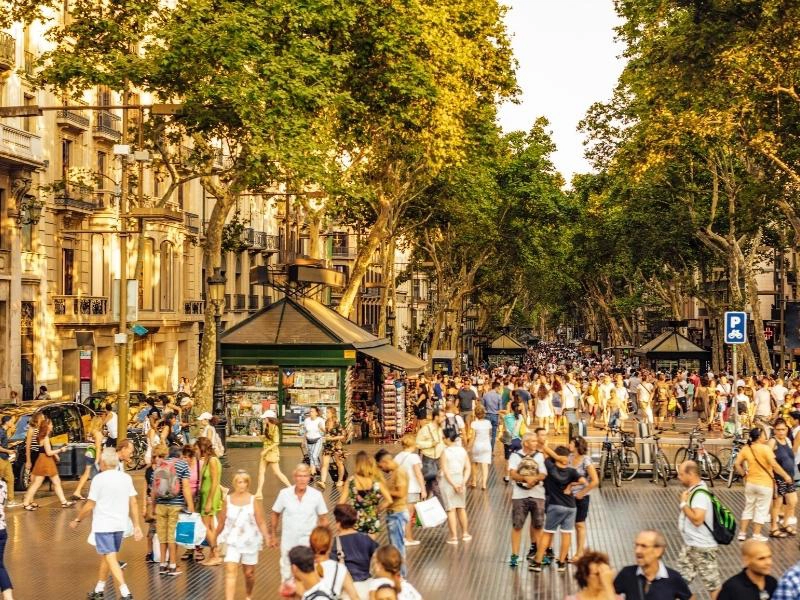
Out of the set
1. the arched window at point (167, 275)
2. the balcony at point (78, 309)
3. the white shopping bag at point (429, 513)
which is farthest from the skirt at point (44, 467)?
the arched window at point (167, 275)

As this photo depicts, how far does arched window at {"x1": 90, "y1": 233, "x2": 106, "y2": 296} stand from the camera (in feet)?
152

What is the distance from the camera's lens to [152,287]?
5088cm

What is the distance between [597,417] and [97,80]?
18606mm

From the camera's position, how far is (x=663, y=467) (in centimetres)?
2378

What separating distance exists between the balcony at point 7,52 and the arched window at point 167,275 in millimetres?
14587

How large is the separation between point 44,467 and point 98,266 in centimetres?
2634

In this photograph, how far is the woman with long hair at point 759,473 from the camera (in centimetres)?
1672

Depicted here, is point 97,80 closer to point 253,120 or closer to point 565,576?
point 253,120

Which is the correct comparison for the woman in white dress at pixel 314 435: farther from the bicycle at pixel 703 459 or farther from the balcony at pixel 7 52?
the balcony at pixel 7 52

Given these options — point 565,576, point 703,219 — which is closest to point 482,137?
point 703,219

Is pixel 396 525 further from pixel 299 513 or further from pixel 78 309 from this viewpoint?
pixel 78 309

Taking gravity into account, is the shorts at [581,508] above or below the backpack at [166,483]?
below

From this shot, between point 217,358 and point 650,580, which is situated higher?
point 217,358

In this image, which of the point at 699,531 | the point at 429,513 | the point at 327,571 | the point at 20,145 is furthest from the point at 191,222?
the point at 327,571
